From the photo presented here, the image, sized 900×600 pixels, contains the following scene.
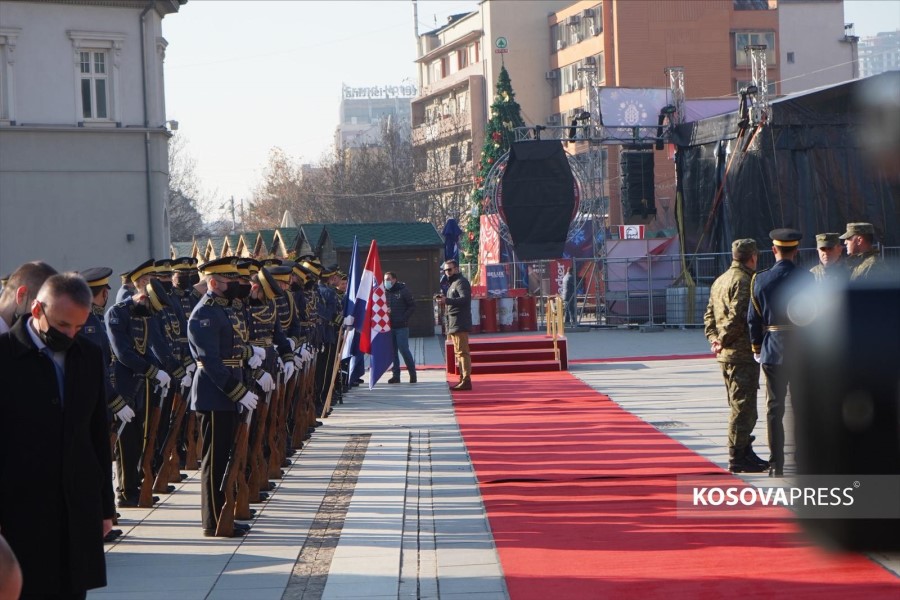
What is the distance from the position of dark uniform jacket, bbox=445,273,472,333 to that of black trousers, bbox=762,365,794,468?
33.0 ft

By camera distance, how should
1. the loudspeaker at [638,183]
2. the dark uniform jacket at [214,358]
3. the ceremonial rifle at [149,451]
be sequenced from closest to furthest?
1. the dark uniform jacket at [214,358]
2. the ceremonial rifle at [149,451]
3. the loudspeaker at [638,183]

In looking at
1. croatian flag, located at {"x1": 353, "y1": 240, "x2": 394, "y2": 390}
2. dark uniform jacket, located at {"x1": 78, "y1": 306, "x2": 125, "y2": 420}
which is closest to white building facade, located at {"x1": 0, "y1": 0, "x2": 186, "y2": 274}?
croatian flag, located at {"x1": 353, "y1": 240, "x2": 394, "y2": 390}

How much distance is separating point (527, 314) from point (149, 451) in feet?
86.8

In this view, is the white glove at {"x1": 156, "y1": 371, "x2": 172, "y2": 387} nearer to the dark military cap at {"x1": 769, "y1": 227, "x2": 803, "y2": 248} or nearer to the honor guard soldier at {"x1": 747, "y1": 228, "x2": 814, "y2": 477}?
the honor guard soldier at {"x1": 747, "y1": 228, "x2": 814, "y2": 477}

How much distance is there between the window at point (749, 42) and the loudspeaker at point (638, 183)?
36.8 m

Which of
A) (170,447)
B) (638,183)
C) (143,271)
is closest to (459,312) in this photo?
(143,271)

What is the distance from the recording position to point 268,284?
12.8 m

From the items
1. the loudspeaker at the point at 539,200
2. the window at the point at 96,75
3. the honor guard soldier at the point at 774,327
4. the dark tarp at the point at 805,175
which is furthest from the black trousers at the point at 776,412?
the window at the point at 96,75

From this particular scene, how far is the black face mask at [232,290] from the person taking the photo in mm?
9703

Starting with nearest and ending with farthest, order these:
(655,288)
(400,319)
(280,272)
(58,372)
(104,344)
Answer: (58,372) → (104,344) → (280,272) → (400,319) → (655,288)

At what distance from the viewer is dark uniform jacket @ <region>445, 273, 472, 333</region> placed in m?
20.4

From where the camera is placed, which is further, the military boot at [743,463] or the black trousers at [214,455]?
the military boot at [743,463]

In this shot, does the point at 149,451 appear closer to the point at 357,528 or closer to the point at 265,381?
the point at 265,381

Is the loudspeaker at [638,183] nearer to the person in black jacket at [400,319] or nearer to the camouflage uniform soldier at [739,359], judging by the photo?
the person in black jacket at [400,319]
